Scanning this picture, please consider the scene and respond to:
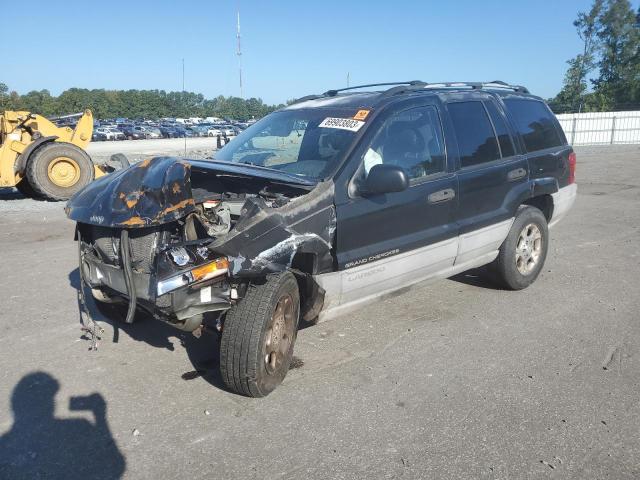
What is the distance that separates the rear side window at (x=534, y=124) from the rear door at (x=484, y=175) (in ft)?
0.86

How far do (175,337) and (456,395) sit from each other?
225 cm

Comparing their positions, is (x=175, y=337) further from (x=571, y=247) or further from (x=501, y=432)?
(x=571, y=247)

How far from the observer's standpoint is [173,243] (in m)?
3.42

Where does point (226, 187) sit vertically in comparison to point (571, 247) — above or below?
above

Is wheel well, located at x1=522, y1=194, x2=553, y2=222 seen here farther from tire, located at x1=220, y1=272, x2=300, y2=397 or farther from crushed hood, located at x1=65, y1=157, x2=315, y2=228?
tire, located at x1=220, y1=272, x2=300, y2=397

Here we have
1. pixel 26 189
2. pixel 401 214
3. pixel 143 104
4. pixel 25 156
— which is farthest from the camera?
pixel 143 104

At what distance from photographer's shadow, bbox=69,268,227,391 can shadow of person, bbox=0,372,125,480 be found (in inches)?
27.8

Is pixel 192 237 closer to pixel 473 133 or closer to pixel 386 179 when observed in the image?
pixel 386 179

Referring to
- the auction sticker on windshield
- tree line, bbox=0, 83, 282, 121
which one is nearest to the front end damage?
the auction sticker on windshield

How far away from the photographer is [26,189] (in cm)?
1229

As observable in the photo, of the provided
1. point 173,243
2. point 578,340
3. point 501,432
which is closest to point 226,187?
point 173,243

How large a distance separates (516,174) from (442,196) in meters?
1.19

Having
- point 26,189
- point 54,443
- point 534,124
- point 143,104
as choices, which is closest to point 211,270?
point 54,443

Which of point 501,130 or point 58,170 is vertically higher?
point 501,130
